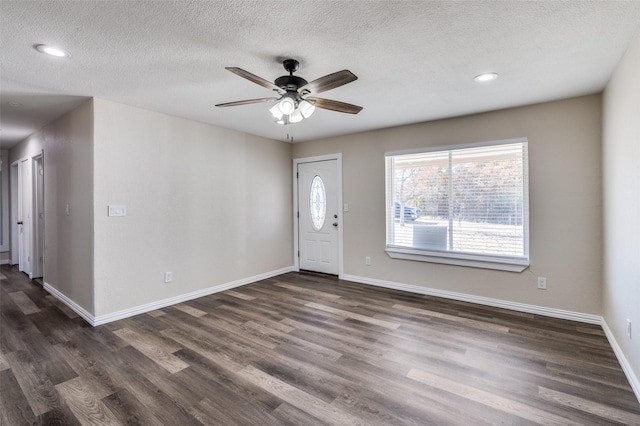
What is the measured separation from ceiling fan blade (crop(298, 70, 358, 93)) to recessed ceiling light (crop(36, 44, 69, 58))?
5.71 ft

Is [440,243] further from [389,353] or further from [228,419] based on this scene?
[228,419]

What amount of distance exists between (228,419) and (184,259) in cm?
258

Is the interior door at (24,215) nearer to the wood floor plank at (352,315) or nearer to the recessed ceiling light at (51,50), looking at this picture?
the recessed ceiling light at (51,50)

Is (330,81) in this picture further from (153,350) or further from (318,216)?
(318,216)

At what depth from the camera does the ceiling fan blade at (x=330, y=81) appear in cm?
197

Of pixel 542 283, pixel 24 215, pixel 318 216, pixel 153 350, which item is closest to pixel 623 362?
pixel 542 283

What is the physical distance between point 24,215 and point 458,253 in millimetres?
7231

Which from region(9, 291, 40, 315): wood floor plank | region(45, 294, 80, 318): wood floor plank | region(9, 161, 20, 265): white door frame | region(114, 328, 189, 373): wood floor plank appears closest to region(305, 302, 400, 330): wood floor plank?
region(114, 328, 189, 373): wood floor plank

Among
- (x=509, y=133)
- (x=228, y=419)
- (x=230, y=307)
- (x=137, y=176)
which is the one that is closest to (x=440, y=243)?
(x=509, y=133)

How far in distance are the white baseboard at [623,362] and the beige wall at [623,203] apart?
24 mm

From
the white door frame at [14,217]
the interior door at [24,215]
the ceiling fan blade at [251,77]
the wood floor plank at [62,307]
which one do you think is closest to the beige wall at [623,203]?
the ceiling fan blade at [251,77]

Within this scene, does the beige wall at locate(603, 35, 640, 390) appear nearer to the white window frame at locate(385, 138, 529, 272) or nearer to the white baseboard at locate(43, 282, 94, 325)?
the white window frame at locate(385, 138, 529, 272)

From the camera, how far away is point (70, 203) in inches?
145

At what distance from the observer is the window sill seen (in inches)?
141
